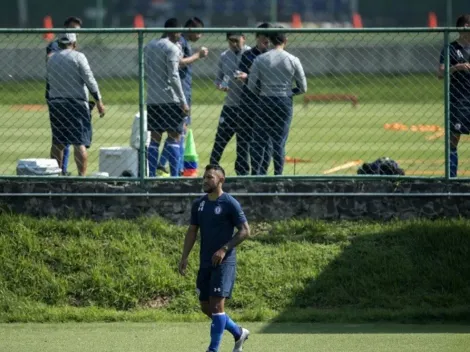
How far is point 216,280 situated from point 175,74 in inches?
172

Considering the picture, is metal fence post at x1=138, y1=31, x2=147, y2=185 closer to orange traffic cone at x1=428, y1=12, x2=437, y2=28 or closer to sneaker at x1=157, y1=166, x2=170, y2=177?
sneaker at x1=157, y1=166, x2=170, y2=177

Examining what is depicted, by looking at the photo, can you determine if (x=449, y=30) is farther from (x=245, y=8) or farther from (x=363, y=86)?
(x=245, y=8)

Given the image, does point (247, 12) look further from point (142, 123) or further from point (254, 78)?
point (142, 123)

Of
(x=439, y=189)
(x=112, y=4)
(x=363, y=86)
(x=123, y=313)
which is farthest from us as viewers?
(x=112, y=4)

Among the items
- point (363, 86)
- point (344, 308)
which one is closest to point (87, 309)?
point (344, 308)

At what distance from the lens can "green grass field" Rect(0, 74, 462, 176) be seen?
1616cm

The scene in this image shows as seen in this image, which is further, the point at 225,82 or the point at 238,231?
the point at 225,82

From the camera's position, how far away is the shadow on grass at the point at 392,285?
11430mm

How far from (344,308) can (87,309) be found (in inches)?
99.7

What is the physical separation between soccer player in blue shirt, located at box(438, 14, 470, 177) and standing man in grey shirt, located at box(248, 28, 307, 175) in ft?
5.44

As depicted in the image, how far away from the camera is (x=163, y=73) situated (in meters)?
13.8

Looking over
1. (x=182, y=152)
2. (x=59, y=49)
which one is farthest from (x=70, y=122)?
(x=182, y=152)

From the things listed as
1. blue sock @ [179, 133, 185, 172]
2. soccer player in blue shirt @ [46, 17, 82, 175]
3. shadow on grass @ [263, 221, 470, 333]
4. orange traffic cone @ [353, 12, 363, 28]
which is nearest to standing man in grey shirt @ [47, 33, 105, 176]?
soccer player in blue shirt @ [46, 17, 82, 175]

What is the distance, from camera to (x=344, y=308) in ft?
38.4
